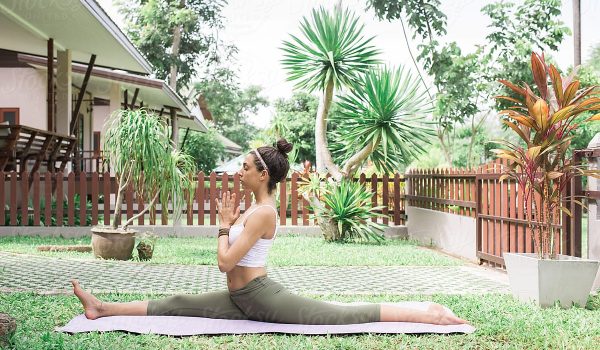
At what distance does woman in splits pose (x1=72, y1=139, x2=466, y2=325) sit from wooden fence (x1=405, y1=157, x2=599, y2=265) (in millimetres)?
2422

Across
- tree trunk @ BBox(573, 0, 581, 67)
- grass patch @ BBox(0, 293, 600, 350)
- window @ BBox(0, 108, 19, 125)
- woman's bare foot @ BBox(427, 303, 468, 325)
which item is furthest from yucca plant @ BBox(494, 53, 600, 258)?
window @ BBox(0, 108, 19, 125)

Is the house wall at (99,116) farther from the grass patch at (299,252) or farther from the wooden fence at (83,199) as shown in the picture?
the grass patch at (299,252)

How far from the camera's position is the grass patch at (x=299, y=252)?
9.70 meters

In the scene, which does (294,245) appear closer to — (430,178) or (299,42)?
(430,178)

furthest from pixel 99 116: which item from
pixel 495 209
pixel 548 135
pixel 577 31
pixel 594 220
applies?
pixel 548 135

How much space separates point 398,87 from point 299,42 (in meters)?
2.12

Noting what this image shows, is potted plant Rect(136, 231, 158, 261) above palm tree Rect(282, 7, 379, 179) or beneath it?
beneath

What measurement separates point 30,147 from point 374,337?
11.2 meters

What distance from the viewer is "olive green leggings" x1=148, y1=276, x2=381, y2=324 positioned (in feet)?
16.2

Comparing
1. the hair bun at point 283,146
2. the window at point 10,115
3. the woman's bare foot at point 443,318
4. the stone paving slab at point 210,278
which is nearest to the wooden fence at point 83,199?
the stone paving slab at point 210,278

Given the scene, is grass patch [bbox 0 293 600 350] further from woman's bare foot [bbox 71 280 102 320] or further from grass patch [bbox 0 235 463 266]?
grass patch [bbox 0 235 463 266]

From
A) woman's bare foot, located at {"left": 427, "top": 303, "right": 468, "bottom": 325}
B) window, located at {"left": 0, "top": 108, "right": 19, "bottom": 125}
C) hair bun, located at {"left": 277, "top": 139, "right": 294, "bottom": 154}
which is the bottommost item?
woman's bare foot, located at {"left": 427, "top": 303, "right": 468, "bottom": 325}

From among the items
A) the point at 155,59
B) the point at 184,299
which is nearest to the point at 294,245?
the point at 184,299

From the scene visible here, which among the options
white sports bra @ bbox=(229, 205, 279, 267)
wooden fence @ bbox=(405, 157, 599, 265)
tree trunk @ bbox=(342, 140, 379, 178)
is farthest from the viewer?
tree trunk @ bbox=(342, 140, 379, 178)
